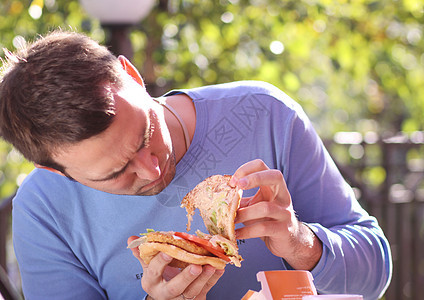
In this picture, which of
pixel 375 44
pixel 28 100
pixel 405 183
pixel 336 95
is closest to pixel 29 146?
pixel 28 100

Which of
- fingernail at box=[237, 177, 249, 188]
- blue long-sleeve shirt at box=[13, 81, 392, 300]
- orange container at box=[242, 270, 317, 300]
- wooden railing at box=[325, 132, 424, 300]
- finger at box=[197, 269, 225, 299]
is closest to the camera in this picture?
orange container at box=[242, 270, 317, 300]

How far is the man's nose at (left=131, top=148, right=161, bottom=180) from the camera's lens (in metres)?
1.72

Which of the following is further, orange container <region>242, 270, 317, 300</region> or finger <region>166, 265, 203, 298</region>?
finger <region>166, 265, 203, 298</region>

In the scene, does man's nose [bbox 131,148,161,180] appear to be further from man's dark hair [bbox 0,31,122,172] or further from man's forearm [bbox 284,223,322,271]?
man's forearm [bbox 284,223,322,271]

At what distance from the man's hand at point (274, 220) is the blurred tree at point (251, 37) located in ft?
10.7

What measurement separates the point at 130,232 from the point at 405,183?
4.74 meters

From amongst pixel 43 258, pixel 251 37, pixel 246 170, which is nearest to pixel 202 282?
pixel 246 170

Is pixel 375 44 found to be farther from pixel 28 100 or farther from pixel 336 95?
pixel 28 100

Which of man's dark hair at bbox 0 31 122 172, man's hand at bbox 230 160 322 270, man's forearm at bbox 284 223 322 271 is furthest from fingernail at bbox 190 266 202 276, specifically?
man's dark hair at bbox 0 31 122 172

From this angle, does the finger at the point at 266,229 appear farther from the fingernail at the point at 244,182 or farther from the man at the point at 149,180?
the fingernail at the point at 244,182

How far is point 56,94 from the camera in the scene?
156 centimetres

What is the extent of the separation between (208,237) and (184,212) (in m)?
0.24

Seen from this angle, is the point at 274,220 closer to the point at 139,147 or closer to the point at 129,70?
the point at 139,147

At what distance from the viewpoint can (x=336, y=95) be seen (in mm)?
7195
